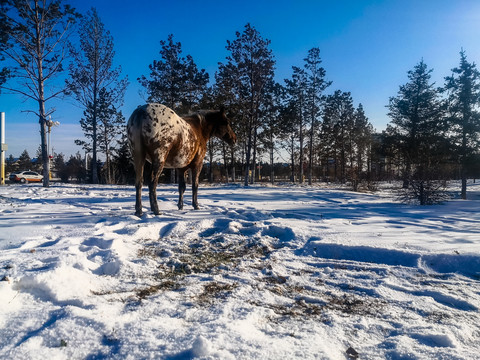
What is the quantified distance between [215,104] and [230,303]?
81.1 ft

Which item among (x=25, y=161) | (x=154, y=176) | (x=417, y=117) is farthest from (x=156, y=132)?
(x=25, y=161)

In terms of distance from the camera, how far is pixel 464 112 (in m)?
21.2

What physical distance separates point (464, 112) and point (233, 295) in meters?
27.8

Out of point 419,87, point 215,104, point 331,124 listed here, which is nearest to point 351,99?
point 331,124

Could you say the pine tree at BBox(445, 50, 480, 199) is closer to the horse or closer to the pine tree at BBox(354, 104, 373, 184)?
the pine tree at BBox(354, 104, 373, 184)

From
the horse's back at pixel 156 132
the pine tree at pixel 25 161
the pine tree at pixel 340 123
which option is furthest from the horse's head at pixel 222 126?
the pine tree at pixel 25 161

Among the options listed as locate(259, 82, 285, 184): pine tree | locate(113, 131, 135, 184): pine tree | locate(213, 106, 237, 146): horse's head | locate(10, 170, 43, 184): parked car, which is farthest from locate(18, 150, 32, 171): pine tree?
locate(213, 106, 237, 146): horse's head

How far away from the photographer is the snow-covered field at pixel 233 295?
1214mm

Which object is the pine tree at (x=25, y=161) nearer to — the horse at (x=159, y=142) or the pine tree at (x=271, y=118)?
the pine tree at (x=271, y=118)

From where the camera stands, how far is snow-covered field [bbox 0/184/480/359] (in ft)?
3.98

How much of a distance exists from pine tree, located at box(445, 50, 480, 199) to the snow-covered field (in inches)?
915

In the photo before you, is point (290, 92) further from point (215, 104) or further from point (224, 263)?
point (224, 263)

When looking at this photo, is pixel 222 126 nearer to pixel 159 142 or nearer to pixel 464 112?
pixel 159 142

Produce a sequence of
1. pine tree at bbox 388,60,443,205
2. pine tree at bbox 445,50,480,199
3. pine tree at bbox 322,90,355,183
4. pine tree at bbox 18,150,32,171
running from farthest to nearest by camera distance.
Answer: pine tree at bbox 18,150,32,171
pine tree at bbox 322,90,355,183
pine tree at bbox 388,60,443,205
pine tree at bbox 445,50,480,199
